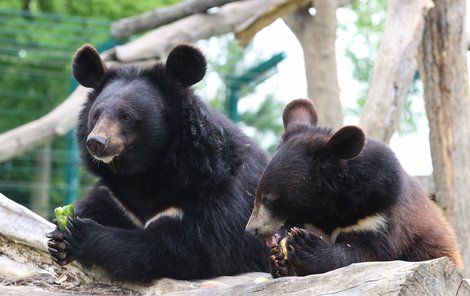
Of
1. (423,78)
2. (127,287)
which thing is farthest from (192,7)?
(127,287)

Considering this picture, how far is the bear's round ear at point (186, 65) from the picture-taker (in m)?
4.61

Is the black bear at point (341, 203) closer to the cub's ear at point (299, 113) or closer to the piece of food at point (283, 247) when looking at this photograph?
the piece of food at point (283, 247)

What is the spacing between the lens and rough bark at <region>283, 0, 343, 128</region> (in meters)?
7.46

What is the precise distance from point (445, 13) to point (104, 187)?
2919mm

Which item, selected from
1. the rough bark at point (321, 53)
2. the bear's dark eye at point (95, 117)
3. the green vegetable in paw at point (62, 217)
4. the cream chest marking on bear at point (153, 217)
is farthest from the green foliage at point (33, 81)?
the green vegetable in paw at point (62, 217)

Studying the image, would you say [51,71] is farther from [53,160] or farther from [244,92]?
[244,92]

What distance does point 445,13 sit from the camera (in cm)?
644

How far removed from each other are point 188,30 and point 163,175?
334 centimetres

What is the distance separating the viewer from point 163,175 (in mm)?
4590

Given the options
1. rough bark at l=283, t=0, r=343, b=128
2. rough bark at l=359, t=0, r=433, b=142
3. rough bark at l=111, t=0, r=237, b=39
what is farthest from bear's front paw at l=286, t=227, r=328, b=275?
rough bark at l=111, t=0, r=237, b=39

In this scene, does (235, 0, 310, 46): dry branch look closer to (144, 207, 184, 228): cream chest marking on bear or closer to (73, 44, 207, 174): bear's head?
(73, 44, 207, 174): bear's head

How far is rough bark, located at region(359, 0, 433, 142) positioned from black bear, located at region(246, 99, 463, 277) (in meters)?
2.07

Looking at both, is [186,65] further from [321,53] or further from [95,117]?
[321,53]

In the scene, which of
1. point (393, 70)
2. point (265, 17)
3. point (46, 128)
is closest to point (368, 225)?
point (393, 70)
